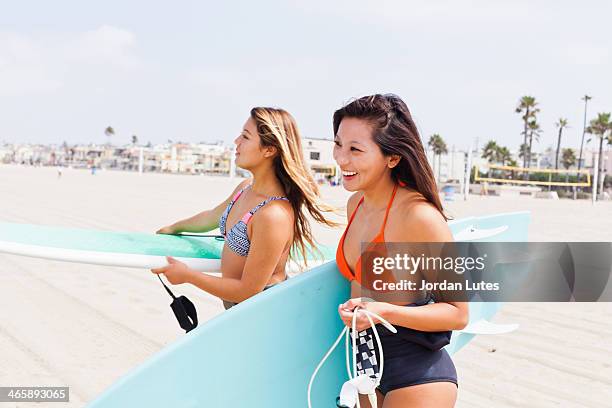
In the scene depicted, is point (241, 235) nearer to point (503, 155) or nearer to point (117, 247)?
point (117, 247)

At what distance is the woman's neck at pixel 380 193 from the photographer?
1.32m

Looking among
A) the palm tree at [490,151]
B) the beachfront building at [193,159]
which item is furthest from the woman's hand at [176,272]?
the beachfront building at [193,159]

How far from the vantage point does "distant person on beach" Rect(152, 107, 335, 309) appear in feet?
5.74

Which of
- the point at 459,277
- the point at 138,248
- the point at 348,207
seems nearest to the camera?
the point at 459,277

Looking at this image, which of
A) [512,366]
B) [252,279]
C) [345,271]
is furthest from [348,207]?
[512,366]

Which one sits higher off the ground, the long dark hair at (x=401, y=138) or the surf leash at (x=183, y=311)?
the long dark hair at (x=401, y=138)

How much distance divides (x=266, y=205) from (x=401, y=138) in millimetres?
631

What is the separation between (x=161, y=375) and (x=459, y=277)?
657mm

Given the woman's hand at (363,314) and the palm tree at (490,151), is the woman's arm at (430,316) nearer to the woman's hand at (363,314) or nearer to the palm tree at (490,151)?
the woman's hand at (363,314)

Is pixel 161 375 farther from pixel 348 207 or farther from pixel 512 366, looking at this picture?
pixel 512 366

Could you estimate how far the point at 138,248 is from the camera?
90.0 inches

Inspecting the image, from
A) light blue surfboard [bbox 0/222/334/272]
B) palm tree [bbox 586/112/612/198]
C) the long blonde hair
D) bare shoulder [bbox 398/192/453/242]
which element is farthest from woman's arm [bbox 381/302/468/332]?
palm tree [bbox 586/112/612/198]

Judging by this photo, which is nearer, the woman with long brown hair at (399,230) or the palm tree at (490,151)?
the woman with long brown hair at (399,230)

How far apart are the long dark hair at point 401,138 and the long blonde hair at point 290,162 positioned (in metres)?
0.59
